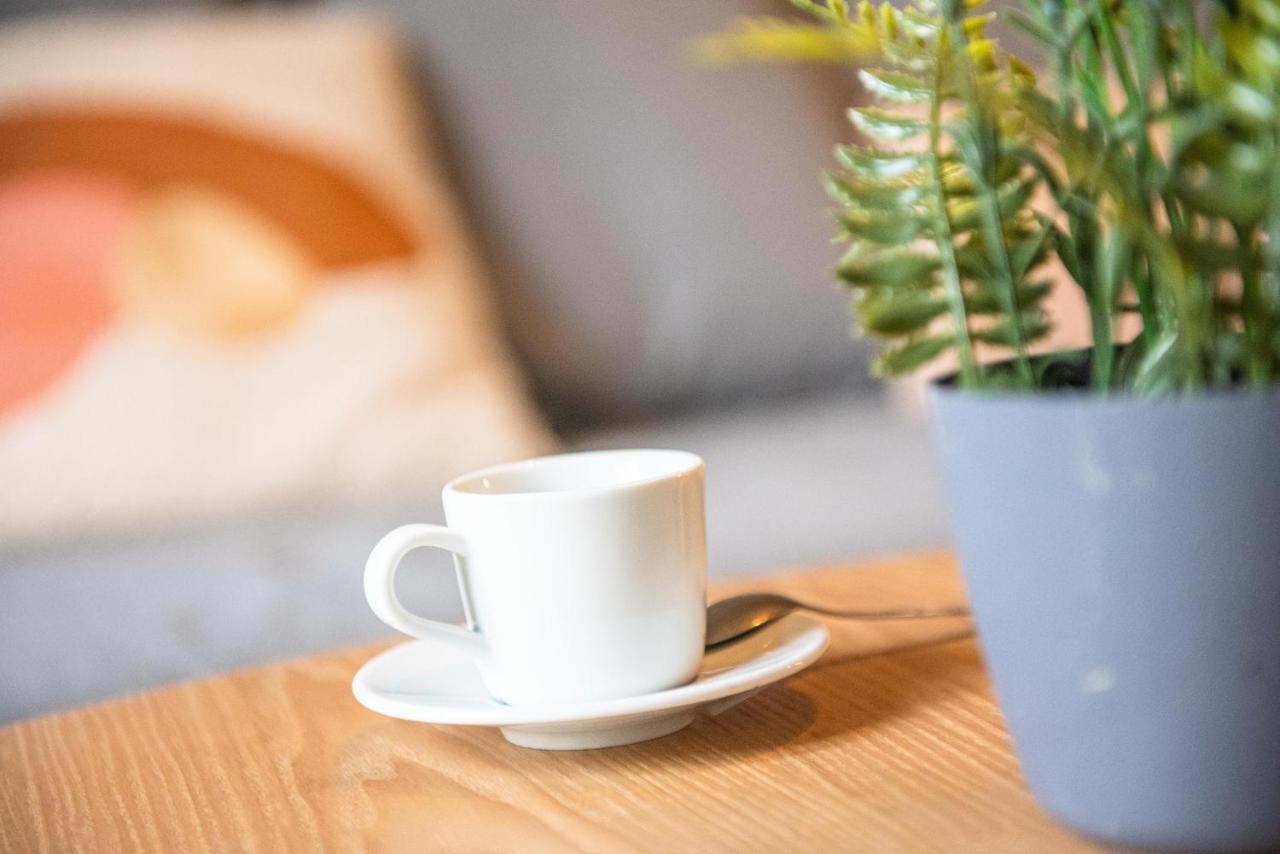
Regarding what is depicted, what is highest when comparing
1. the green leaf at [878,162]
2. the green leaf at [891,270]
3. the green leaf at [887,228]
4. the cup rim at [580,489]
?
the green leaf at [878,162]

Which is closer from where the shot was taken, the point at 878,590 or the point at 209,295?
the point at 878,590

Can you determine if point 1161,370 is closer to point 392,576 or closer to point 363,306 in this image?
point 392,576

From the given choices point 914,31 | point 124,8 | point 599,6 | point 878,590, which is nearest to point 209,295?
point 124,8

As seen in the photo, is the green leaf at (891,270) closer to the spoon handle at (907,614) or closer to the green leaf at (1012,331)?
the green leaf at (1012,331)

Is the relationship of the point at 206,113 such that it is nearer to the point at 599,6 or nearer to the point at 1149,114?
the point at 599,6

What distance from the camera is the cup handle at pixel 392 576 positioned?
0.48 m

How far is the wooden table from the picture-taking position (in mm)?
407

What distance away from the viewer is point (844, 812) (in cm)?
41

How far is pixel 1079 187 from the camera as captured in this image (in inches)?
14.4

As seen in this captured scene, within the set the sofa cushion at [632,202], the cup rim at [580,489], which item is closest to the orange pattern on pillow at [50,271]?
the sofa cushion at [632,202]

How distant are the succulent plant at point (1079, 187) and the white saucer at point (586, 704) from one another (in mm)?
142

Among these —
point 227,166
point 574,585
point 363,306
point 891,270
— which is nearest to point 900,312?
point 891,270

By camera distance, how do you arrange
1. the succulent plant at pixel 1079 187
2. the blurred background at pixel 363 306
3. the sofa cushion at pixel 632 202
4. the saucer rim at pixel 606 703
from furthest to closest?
the sofa cushion at pixel 632 202, the blurred background at pixel 363 306, the saucer rim at pixel 606 703, the succulent plant at pixel 1079 187

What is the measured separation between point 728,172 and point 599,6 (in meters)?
0.24
